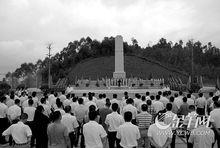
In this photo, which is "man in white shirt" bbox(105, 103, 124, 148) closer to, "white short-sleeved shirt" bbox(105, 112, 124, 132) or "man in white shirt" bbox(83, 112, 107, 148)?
"white short-sleeved shirt" bbox(105, 112, 124, 132)

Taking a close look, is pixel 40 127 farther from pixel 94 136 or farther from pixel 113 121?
pixel 94 136

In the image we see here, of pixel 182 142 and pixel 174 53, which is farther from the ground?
pixel 174 53

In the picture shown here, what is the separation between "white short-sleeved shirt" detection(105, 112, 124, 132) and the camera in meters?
7.99

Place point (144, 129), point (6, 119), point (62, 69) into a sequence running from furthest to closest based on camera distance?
point (62, 69)
point (6, 119)
point (144, 129)

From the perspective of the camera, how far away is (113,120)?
809 centimetres

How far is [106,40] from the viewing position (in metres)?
75.8

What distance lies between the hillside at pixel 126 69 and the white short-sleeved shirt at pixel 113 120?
5484 centimetres

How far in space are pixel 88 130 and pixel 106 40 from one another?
70.3 metres

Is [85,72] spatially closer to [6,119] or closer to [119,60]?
[119,60]

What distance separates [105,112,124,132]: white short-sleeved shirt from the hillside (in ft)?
180

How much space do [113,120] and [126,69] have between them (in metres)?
60.1

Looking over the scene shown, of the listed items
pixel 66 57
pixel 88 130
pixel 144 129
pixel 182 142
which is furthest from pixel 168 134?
pixel 66 57

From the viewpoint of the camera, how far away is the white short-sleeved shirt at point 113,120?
799 cm

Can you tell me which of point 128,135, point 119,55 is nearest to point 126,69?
point 119,55
